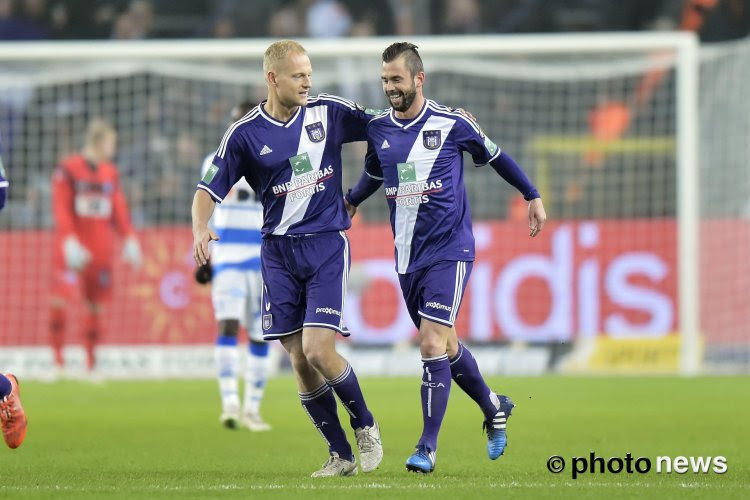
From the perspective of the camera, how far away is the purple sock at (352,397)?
695 cm

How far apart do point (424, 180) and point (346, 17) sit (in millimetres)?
13342

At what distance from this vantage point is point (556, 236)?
1531 cm

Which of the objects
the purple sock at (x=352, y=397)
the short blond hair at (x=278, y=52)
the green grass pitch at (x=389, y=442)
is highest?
the short blond hair at (x=278, y=52)

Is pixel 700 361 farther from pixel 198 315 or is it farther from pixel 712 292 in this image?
pixel 198 315

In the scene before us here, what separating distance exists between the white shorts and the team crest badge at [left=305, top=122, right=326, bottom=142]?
3.40 m

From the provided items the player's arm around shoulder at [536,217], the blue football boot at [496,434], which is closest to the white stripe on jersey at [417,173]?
the player's arm around shoulder at [536,217]

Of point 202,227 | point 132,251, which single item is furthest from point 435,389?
point 132,251

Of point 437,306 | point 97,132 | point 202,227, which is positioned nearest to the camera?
point 202,227

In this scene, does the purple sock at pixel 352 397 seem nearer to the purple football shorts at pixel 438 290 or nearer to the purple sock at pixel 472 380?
the purple football shorts at pixel 438 290

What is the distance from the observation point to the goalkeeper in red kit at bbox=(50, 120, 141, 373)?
48.5 ft

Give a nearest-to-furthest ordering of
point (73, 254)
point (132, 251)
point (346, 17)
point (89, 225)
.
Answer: point (132, 251)
point (73, 254)
point (89, 225)
point (346, 17)

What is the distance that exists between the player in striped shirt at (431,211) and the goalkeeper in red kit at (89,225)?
775cm

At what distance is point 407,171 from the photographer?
7.25 m

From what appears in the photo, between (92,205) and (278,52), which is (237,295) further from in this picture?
(92,205)
